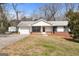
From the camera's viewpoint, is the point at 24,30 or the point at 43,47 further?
the point at 24,30

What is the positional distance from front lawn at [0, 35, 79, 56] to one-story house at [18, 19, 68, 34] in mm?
131

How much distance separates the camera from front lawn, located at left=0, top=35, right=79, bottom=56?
757cm

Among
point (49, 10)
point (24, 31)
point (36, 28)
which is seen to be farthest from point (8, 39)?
point (49, 10)

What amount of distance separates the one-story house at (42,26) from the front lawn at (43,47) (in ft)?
A: 0.43

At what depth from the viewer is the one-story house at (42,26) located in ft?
25.1

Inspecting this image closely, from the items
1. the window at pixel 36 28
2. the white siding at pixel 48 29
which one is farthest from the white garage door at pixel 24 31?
the white siding at pixel 48 29

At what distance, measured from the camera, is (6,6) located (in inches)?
301

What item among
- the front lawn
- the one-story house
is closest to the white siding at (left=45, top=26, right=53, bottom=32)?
the one-story house

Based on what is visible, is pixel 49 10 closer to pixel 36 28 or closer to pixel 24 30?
pixel 36 28

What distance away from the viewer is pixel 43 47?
7617mm

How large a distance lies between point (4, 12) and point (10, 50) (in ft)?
2.34

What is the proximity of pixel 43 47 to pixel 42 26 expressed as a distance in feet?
1.29

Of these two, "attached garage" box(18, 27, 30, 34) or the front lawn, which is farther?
"attached garage" box(18, 27, 30, 34)

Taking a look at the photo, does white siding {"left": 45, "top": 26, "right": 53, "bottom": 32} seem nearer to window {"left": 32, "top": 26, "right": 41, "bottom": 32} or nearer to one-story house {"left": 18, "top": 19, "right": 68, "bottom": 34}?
one-story house {"left": 18, "top": 19, "right": 68, "bottom": 34}
